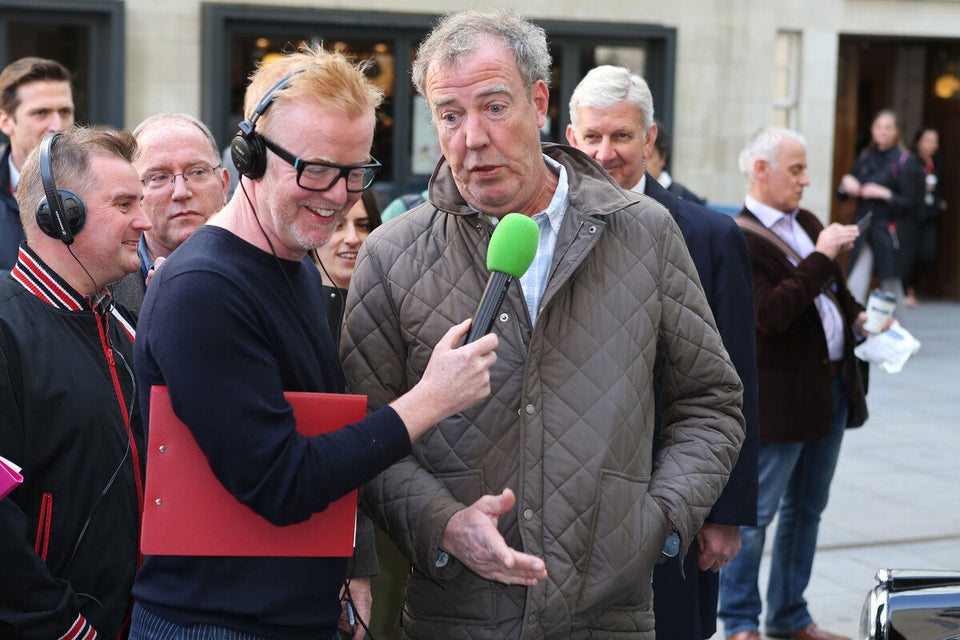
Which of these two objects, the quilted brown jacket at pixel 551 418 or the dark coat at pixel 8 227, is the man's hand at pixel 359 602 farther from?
the dark coat at pixel 8 227

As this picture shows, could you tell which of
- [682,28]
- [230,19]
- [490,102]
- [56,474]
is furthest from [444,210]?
[682,28]

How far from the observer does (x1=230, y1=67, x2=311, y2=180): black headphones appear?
2.58 meters

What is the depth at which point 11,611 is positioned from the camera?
2848 millimetres

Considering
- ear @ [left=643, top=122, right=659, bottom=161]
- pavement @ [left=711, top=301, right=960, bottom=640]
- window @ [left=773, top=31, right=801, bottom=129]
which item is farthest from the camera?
window @ [left=773, top=31, right=801, bottom=129]

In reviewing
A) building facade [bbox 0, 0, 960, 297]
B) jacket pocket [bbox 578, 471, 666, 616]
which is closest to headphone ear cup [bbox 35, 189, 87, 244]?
jacket pocket [bbox 578, 471, 666, 616]

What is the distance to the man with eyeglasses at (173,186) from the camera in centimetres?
407

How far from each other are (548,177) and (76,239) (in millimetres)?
1195

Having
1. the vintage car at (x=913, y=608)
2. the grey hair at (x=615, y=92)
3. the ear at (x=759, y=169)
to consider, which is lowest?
the vintage car at (x=913, y=608)

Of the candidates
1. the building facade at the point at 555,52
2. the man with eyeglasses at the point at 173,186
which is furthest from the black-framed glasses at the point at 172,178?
the building facade at the point at 555,52

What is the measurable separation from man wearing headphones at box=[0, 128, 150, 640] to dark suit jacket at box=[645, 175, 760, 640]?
1.79 m

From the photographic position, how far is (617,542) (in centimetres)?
298

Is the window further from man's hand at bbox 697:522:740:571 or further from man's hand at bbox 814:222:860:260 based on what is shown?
man's hand at bbox 697:522:740:571

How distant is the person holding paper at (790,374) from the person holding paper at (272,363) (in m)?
3.44

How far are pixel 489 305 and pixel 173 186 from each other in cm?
183
